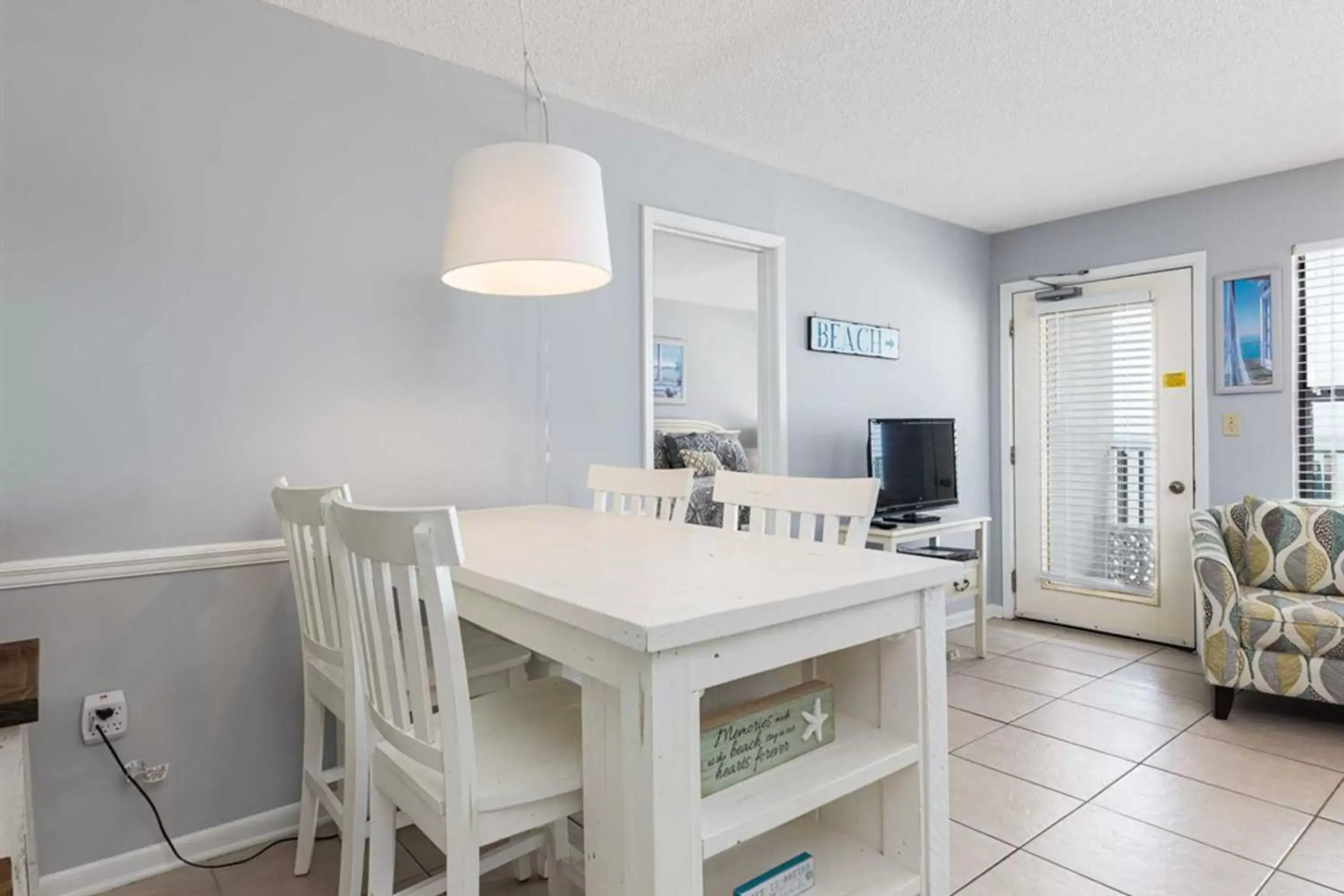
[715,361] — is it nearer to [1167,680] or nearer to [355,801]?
[1167,680]

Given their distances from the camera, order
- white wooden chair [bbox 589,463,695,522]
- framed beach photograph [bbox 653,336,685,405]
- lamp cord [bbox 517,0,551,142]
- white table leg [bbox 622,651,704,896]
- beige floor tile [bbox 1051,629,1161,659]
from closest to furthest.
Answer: white table leg [bbox 622,651,704,896] → white wooden chair [bbox 589,463,695,522] → lamp cord [bbox 517,0,551,142] → beige floor tile [bbox 1051,629,1161,659] → framed beach photograph [bbox 653,336,685,405]

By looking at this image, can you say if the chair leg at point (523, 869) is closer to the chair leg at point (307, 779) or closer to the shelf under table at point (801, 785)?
the chair leg at point (307, 779)

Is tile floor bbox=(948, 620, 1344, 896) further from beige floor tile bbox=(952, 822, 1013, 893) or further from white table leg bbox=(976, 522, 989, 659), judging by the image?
white table leg bbox=(976, 522, 989, 659)

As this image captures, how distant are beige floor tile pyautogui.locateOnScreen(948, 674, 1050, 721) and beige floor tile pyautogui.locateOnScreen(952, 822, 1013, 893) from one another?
0.86 metres

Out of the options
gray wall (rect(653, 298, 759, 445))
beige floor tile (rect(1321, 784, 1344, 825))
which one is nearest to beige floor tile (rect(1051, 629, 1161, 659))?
beige floor tile (rect(1321, 784, 1344, 825))

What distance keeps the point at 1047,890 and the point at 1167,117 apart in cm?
276

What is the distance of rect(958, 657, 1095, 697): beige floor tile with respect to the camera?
10.8ft

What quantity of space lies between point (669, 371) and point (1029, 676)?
3.11 meters

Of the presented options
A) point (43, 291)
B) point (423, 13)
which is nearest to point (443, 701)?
point (43, 291)

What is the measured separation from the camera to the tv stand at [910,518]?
3.62 meters

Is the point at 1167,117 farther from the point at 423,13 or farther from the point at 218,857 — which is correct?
the point at 218,857

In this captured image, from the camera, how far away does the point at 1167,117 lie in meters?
2.89

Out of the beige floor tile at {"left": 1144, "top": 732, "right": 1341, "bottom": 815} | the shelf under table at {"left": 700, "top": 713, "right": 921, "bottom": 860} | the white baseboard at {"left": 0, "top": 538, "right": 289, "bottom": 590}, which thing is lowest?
the beige floor tile at {"left": 1144, "top": 732, "right": 1341, "bottom": 815}

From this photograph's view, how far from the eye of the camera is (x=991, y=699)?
3.18 metres
